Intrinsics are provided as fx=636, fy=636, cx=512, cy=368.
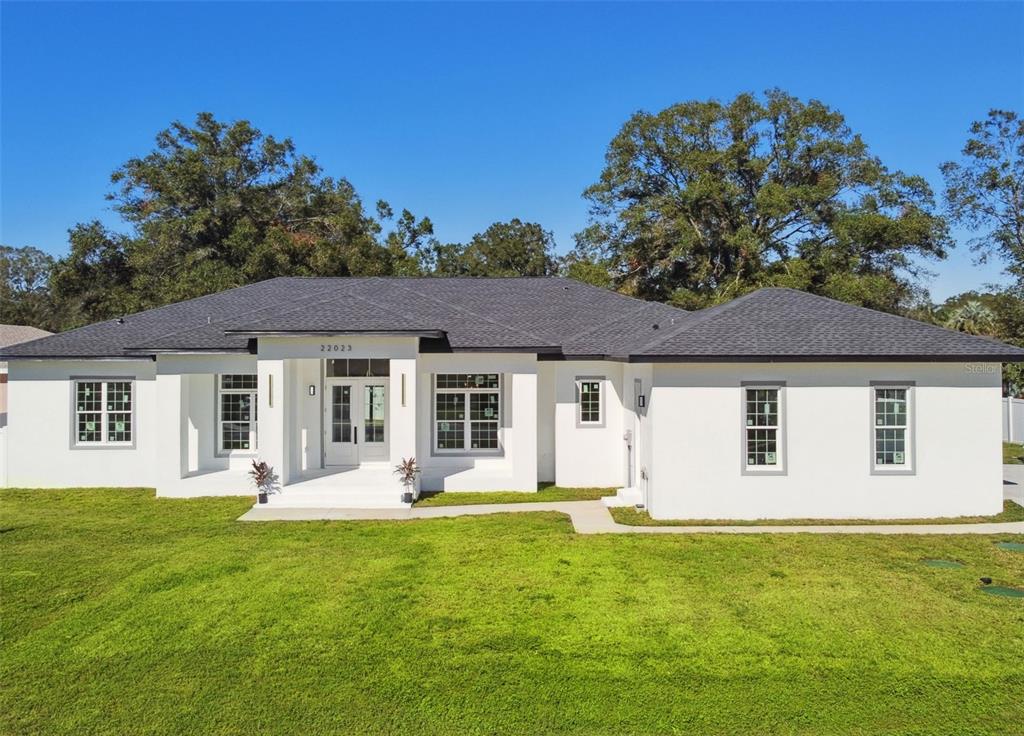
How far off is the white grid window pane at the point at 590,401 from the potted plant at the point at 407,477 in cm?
431

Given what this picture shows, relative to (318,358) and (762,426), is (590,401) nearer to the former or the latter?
(762,426)

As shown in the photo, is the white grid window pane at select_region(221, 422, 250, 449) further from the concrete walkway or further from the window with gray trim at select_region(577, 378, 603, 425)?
the window with gray trim at select_region(577, 378, 603, 425)

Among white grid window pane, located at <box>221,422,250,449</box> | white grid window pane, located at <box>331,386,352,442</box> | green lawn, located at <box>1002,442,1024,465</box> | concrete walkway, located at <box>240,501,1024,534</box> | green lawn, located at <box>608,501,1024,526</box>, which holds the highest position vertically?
white grid window pane, located at <box>331,386,352,442</box>

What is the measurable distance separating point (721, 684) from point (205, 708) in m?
4.39

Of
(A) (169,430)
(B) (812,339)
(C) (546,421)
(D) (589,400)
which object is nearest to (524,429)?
(C) (546,421)

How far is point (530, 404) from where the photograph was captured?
14.4 m

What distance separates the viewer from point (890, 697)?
17.7 ft

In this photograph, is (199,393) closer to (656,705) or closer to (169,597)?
(169,597)

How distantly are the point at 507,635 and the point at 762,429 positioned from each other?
720cm

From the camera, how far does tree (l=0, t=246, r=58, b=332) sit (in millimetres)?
52094

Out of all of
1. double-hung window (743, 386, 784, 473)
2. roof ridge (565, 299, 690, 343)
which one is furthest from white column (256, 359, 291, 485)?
double-hung window (743, 386, 784, 473)

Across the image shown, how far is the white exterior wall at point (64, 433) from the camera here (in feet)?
50.7

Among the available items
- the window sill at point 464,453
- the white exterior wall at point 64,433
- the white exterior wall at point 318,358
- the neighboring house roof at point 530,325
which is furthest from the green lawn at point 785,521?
the white exterior wall at point 64,433

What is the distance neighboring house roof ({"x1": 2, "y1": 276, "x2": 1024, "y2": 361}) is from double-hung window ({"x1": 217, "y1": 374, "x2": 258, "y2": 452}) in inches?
50.4
